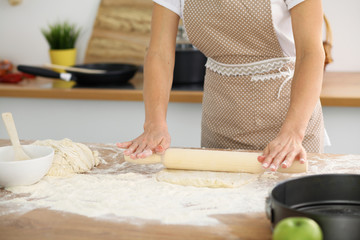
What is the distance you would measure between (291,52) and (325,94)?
0.61 metres

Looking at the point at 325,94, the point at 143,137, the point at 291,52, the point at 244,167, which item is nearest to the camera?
the point at 244,167

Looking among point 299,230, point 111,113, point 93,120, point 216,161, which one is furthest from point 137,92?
point 299,230

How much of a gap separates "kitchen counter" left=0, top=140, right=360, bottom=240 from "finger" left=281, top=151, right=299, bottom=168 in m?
0.21

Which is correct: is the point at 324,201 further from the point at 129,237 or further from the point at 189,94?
the point at 189,94

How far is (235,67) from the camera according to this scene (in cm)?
165

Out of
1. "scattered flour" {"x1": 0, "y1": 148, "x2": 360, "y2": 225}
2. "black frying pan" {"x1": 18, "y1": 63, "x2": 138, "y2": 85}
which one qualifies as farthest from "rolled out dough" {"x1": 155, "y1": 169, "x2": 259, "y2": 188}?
"black frying pan" {"x1": 18, "y1": 63, "x2": 138, "y2": 85}

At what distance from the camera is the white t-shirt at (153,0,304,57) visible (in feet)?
→ 4.96

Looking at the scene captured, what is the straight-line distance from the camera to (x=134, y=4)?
2887 mm

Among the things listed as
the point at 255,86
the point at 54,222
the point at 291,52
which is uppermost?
the point at 291,52

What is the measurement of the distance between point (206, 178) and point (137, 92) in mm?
1212

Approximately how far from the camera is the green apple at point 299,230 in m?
0.75

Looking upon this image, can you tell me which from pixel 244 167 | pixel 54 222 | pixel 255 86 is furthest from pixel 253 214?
pixel 255 86

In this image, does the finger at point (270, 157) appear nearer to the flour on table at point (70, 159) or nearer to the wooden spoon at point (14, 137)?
the flour on table at point (70, 159)

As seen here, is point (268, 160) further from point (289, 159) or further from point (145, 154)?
point (145, 154)
